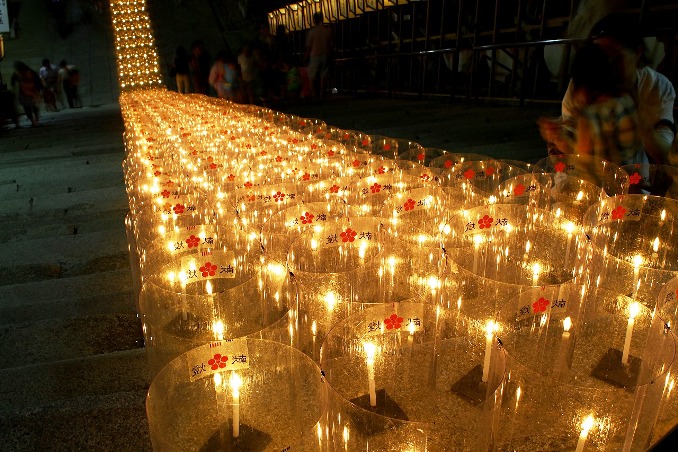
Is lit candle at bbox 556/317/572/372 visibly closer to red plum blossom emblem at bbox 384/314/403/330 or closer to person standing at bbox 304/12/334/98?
red plum blossom emblem at bbox 384/314/403/330

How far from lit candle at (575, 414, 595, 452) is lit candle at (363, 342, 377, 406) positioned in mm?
422

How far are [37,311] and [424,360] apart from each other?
2.23 meters

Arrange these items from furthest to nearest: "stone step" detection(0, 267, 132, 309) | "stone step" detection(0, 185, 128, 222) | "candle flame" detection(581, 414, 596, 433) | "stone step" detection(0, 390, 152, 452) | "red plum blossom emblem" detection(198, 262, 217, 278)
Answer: "stone step" detection(0, 185, 128, 222) < "stone step" detection(0, 267, 132, 309) < "red plum blossom emblem" detection(198, 262, 217, 278) < "stone step" detection(0, 390, 152, 452) < "candle flame" detection(581, 414, 596, 433)

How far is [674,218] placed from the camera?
1860 millimetres

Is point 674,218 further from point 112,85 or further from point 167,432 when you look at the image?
point 112,85

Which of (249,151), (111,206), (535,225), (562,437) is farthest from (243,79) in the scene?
(562,437)

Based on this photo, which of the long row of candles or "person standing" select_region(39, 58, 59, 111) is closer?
the long row of candles

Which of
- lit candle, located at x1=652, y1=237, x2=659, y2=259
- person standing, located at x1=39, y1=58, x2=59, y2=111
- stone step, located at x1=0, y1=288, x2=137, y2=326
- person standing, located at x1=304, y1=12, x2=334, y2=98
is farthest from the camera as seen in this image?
person standing, located at x1=39, y1=58, x2=59, y2=111

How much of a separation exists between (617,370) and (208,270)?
1155 mm

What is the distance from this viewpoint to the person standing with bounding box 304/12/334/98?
10.2 metres

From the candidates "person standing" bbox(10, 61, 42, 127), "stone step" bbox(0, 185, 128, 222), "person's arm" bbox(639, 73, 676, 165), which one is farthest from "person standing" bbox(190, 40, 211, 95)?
"person's arm" bbox(639, 73, 676, 165)

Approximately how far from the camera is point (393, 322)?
3.92 ft

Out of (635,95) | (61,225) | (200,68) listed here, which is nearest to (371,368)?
(635,95)

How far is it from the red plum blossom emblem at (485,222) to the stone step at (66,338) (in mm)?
1518
